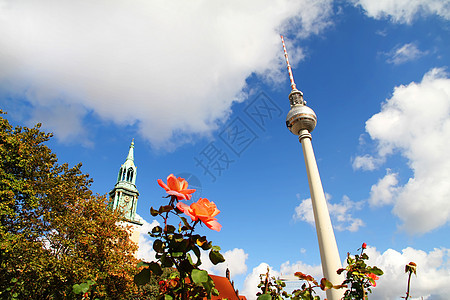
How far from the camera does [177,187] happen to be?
166 centimetres

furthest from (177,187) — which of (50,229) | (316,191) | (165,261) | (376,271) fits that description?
(316,191)

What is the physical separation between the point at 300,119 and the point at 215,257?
3740cm

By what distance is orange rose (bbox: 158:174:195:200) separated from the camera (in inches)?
63.2

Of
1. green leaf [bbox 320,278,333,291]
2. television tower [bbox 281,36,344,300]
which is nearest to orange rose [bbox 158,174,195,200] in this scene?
green leaf [bbox 320,278,333,291]

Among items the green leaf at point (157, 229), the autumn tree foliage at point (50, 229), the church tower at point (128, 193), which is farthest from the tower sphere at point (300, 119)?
the green leaf at point (157, 229)

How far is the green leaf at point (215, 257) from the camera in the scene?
1625mm

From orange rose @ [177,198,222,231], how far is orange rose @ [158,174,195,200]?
2.6 inches

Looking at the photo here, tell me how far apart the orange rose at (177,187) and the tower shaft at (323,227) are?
25391mm

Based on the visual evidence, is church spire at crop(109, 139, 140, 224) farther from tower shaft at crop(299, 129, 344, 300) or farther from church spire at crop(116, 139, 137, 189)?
tower shaft at crop(299, 129, 344, 300)

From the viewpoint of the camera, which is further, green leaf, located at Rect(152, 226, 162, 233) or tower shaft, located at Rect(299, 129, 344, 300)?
tower shaft, located at Rect(299, 129, 344, 300)

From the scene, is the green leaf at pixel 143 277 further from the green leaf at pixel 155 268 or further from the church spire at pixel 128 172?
the church spire at pixel 128 172

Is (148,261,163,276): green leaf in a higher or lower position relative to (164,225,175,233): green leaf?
lower

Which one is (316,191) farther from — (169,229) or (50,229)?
(169,229)

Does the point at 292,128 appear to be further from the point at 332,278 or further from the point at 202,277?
the point at 202,277
